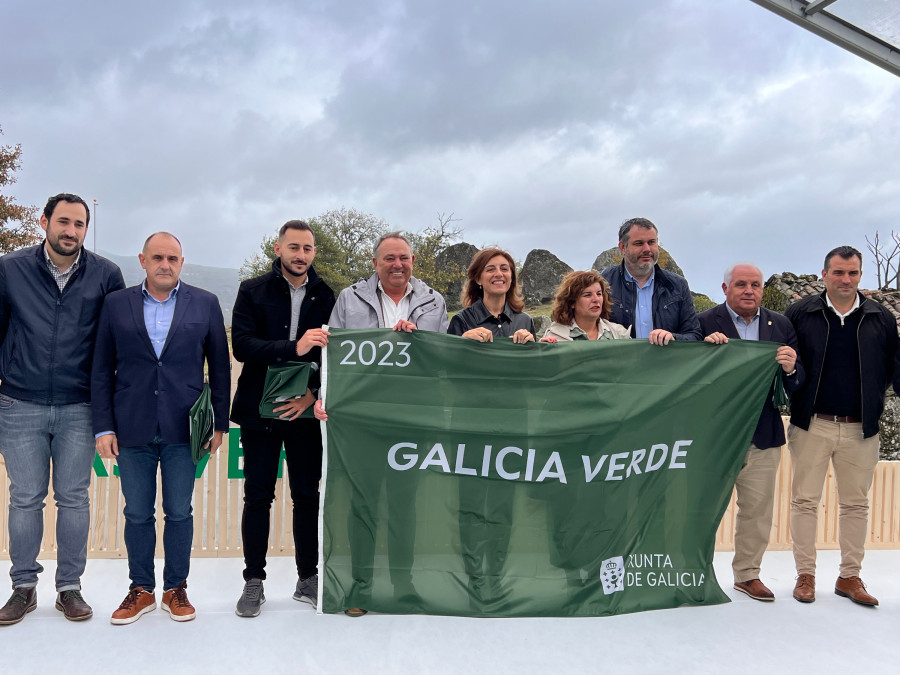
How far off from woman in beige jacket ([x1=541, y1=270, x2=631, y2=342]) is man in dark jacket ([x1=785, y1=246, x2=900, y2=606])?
106 cm

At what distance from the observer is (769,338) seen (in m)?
3.72

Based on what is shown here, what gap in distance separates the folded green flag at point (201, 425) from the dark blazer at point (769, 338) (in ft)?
8.67

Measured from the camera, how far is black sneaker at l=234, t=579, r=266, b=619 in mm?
3289

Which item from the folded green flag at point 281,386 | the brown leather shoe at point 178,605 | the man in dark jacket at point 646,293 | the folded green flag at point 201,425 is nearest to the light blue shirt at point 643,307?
the man in dark jacket at point 646,293

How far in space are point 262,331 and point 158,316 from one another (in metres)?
0.48

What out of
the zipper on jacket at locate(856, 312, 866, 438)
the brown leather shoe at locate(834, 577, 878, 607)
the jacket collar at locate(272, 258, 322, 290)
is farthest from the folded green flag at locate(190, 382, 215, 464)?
the brown leather shoe at locate(834, 577, 878, 607)

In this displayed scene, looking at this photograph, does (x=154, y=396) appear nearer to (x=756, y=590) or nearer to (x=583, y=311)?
(x=583, y=311)

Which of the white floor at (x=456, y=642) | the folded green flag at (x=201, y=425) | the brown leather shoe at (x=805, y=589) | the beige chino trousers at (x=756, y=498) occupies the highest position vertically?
the folded green flag at (x=201, y=425)

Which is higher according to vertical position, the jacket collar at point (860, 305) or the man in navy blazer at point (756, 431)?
the jacket collar at point (860, 305)

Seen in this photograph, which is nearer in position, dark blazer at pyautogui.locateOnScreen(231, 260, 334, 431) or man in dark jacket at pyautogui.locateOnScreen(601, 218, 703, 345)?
dark blazer at pyautogui.locateOnScreen(231, 260, 334, 431)

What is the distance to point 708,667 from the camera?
2959 mm

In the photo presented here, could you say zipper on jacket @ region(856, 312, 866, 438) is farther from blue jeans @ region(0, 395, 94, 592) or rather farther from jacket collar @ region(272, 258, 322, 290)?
blue jeans @ region(0, 395, 94, 592)

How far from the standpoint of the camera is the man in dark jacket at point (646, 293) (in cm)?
374

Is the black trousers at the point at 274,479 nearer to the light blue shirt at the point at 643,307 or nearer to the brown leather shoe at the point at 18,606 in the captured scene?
the brown leather shoe at the point at 18,606
